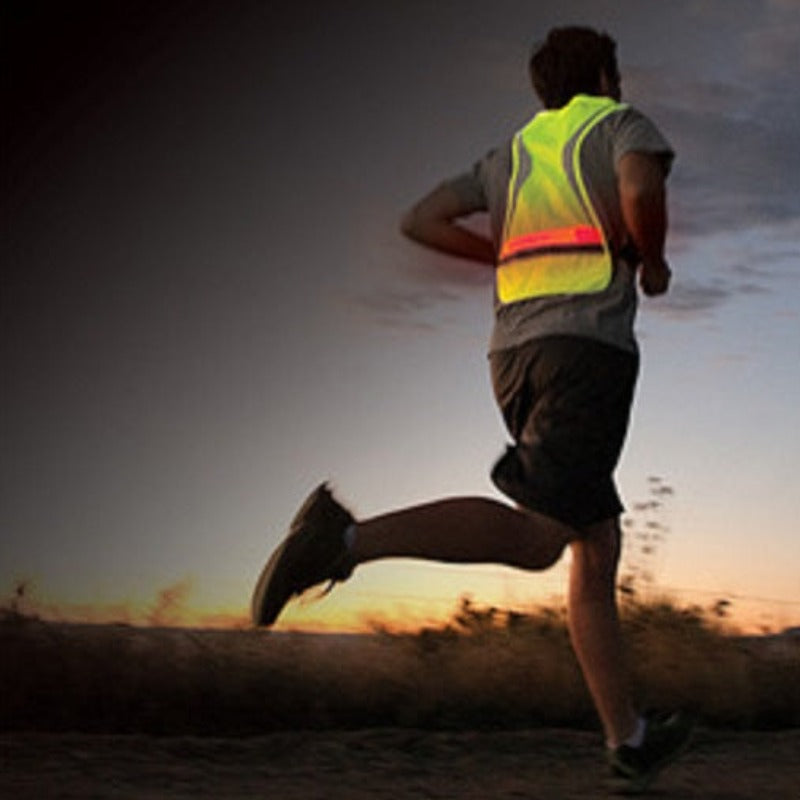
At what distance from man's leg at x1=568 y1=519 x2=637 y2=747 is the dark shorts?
102 millimetres

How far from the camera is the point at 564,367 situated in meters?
4.13

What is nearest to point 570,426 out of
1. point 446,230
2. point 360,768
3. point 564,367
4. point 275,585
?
point 564,367

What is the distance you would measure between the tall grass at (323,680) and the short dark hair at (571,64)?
227cm

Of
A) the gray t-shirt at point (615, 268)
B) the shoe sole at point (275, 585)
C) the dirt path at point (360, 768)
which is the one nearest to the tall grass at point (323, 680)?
the dirt path at point (360, 768)

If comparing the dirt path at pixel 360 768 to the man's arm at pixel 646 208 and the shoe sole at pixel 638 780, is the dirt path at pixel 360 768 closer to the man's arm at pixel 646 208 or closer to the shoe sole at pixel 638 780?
the shoe sole at pixel 638 780

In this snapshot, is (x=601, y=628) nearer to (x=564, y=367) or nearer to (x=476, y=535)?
(x=476, y=535)

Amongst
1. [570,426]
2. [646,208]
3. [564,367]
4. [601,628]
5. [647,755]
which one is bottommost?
[647,755]

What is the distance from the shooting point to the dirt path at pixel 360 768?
14.5 feet

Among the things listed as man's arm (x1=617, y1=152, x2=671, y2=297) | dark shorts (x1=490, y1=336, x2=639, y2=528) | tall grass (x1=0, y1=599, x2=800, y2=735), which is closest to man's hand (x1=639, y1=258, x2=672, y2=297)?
man's arm (x1=617, y1=152, x2=671, y2=297)

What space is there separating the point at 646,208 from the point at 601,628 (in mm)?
1125

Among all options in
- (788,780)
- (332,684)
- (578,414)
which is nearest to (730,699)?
(788,780)

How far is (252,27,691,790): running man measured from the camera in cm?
413

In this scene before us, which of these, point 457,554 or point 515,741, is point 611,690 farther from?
point 515,741

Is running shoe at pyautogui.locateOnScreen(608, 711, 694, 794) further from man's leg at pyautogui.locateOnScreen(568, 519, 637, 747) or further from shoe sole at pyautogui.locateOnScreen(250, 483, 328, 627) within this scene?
shoe sole at pyautogui.locateOnScreen(250, 483, 328, 627)
